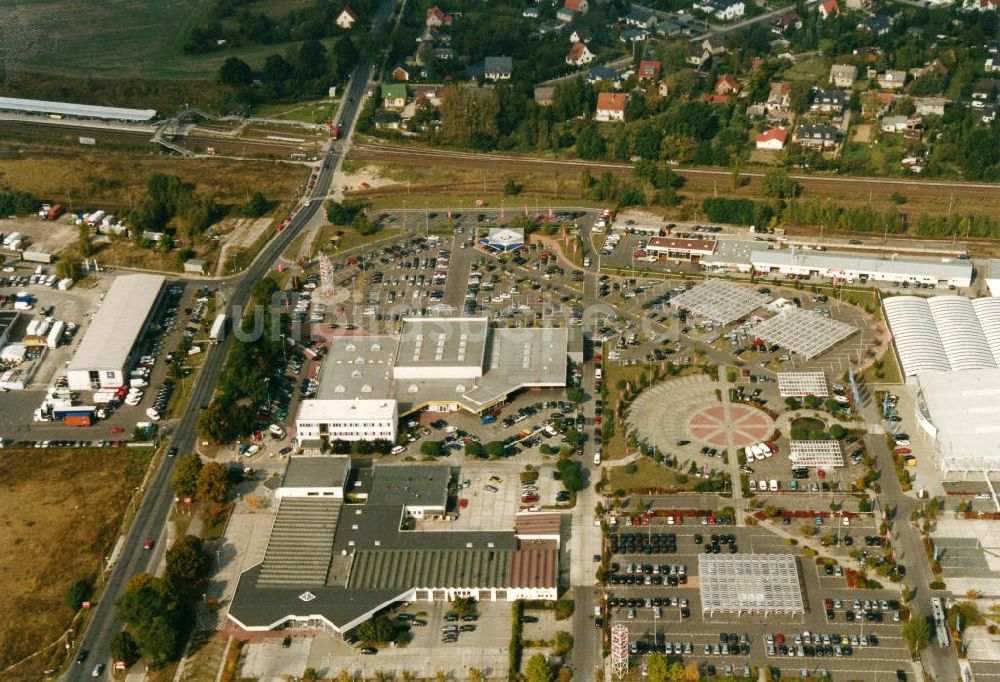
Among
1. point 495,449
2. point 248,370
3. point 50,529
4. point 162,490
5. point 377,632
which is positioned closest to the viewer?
point 377,632

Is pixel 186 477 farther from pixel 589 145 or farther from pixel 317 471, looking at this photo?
pixel 589 145

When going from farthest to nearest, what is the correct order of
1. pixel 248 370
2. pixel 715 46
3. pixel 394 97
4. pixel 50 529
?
pixel 715 46, pixel 394 97, pixel 248 370, pixel 50 529

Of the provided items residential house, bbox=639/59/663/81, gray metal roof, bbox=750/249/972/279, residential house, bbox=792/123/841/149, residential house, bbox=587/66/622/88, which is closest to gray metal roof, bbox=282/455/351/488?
gray metal roof, bbox=750/249/972/279

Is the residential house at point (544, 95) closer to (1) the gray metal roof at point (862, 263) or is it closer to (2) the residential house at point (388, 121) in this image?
(2) the residential house at point (388, 121)

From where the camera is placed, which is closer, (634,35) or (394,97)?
(394,97)

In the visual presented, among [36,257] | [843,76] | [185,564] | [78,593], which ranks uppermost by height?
[843,76]

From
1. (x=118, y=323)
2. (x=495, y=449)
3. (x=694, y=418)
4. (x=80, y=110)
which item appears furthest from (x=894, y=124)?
(x=80, y=110)
